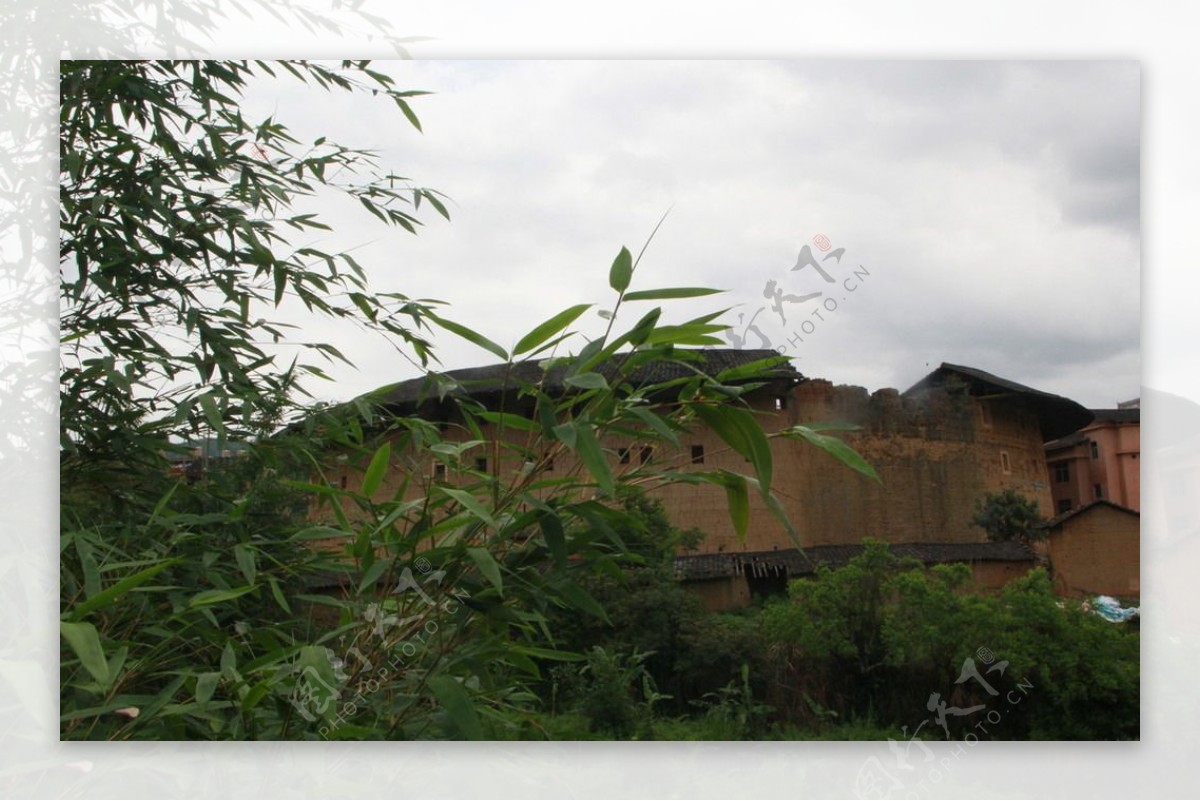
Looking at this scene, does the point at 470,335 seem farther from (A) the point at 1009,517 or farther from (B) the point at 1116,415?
(B) the point at 1116,415

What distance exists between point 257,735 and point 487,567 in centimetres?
70

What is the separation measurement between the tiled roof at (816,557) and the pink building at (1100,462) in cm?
16

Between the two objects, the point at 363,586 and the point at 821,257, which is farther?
the point at 821,257

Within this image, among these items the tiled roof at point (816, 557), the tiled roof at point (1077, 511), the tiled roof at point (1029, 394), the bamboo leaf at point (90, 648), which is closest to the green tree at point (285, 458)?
the bamboo leaf at point (90, 648)

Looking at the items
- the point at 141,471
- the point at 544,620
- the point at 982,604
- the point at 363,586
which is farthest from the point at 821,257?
the point at 141,471

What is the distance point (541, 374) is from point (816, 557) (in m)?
0.71

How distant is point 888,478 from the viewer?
95.0 inches

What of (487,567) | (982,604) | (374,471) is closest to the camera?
(487,567)

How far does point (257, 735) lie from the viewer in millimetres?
2271

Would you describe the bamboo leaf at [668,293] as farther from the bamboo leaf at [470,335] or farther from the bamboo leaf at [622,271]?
the bamboo leaf at [470,335]

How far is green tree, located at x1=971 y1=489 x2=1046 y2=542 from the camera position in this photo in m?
2.38

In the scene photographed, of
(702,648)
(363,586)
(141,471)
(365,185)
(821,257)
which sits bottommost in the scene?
(702,648)

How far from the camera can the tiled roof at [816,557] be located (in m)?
2.38

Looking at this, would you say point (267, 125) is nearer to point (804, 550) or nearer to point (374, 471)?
point (374, 471)
